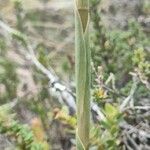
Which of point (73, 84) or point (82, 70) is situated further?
point (73, 84)

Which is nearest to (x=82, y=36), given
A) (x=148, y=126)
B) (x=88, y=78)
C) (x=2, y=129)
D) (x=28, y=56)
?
(x=88, y=78)

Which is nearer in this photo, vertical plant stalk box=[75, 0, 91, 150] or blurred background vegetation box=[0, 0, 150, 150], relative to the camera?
vertical plant stalk box=[75, 0, 91, 150]

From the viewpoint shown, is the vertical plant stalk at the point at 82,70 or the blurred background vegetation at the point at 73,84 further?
the blurred background vegetation at the point at 73,84

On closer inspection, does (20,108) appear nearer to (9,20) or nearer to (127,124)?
(127,124)

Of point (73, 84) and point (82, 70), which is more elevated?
point (82, 70)
